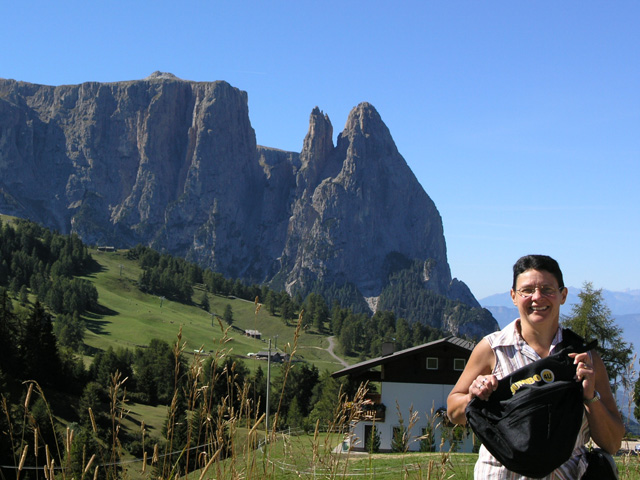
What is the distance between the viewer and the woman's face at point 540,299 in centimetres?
354

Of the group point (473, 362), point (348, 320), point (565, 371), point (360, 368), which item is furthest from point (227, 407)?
point (348, 320)

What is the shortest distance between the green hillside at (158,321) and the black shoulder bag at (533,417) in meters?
102

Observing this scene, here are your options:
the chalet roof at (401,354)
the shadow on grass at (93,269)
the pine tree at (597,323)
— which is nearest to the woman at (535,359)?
the chalet roof at (401,354)

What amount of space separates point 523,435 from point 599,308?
133 feet

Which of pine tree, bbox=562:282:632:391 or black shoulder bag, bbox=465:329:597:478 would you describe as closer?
black shoulder bag, bbox=465:329:597:478

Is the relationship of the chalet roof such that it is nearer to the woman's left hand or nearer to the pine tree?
the pine tree

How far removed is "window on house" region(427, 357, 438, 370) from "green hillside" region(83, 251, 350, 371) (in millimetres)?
72173

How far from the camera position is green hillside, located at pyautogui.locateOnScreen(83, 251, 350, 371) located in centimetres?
11831

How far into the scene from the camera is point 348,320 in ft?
506

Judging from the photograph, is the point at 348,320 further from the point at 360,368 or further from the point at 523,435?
the point at 523,435

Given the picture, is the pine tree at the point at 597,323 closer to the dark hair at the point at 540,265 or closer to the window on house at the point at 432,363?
the window on house at the point at 432,363

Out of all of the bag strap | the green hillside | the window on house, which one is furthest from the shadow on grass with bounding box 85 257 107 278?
the bag strap

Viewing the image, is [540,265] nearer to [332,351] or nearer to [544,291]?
[544,291]

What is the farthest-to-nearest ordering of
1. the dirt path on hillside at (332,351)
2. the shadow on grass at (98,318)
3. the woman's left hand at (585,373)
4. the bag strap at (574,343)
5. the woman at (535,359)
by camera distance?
the dirt path on hillside at (332,351) → the shadow on grass at (98,318) → the bag strap at (574,343) → the woman at (535,359) → the woman's left hand at (585,373)
